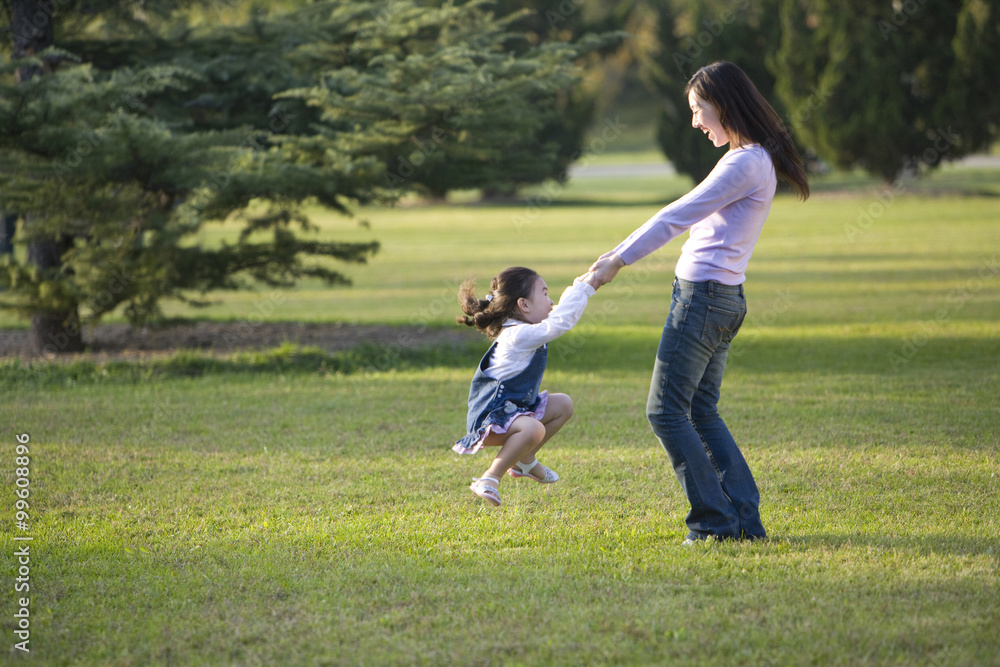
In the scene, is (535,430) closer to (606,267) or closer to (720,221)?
(606,267)

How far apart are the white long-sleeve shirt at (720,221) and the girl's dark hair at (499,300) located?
2.00 ft

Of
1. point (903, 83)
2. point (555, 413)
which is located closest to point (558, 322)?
point (555, 413)

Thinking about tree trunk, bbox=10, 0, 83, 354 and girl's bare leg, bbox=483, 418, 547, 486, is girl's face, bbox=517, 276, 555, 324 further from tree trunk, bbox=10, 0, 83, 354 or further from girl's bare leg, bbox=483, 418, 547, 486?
tree trunk, bbox=10, 0, 83, 354

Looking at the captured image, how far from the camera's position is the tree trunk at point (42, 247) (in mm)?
9992

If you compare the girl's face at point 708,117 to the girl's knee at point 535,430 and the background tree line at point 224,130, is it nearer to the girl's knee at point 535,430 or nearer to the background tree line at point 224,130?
the girl's knee at point 535,430

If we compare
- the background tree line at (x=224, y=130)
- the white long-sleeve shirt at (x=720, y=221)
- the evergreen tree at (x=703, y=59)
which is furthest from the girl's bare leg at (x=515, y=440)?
the evergreen tree at (x=703, y=59)

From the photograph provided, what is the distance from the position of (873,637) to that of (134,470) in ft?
14.9

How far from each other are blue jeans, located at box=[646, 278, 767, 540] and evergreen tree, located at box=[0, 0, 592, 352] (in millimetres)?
5268

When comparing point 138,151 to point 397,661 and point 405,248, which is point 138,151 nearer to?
point 397,661

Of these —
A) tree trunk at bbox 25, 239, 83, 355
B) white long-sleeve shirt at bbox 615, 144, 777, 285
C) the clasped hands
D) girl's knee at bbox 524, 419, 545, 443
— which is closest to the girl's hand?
the clasped hands

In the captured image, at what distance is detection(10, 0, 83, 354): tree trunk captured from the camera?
9.99 m

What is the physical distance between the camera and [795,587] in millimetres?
3779

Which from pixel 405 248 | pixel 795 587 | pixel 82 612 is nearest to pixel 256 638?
pixel 82 612

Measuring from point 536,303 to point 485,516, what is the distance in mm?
1218
